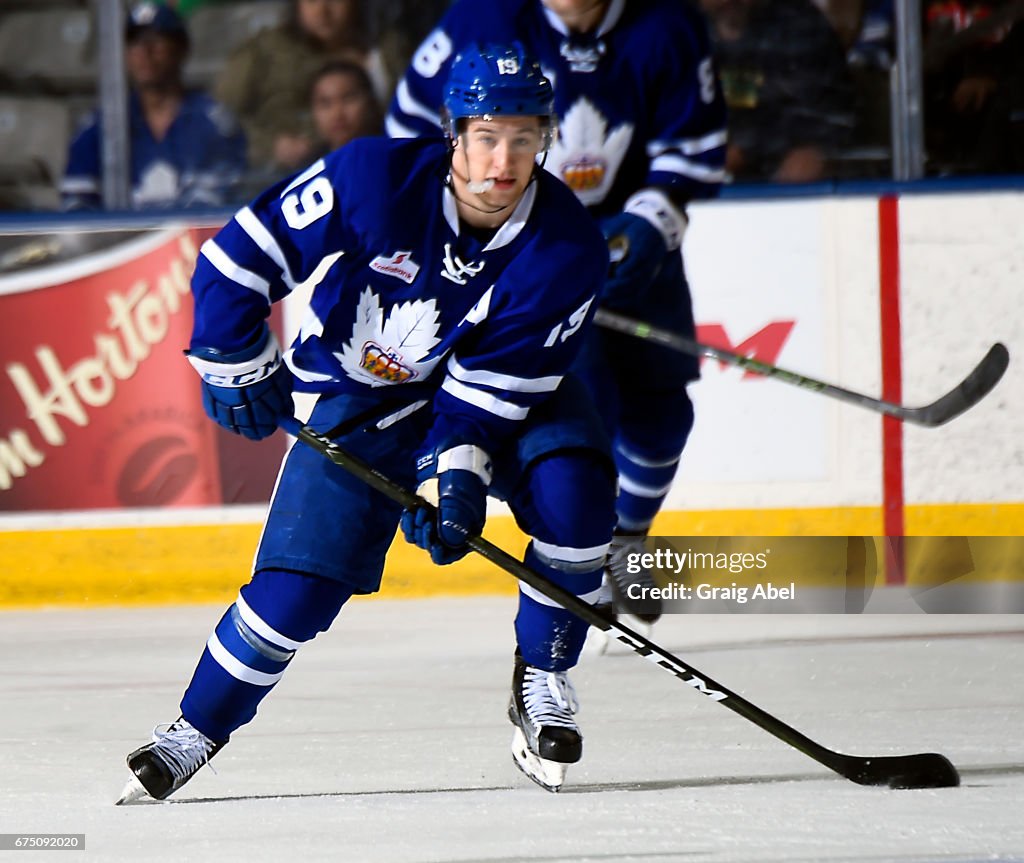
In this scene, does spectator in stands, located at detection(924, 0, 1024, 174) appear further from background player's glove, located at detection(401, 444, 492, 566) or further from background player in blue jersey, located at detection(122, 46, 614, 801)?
background player's glove, located at detection(401, 444, 492, 566)

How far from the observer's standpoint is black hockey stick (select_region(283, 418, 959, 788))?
2297 millimetres

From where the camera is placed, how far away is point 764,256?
416 centimetres

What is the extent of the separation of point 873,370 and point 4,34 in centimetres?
225

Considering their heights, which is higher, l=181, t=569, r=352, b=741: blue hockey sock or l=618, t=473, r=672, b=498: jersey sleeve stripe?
l=181, t=569, r=352, b=741: blue hockey sock

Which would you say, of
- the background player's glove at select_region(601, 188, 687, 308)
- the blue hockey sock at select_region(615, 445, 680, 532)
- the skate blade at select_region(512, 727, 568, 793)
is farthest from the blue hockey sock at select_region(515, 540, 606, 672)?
the blue hockey sock at select_region(615, 445, 680, 532)

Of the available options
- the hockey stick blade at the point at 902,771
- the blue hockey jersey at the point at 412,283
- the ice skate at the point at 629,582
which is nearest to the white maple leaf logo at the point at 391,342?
the blue hockey jersey at the point at 412,283

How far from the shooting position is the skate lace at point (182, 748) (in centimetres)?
227

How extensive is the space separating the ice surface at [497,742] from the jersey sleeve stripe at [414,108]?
1024mm

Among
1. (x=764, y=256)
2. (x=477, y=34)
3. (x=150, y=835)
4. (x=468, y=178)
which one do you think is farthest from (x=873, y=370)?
(x=150, y=835)

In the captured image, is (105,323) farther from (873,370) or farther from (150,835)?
(150,835)

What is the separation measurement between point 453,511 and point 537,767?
1.14ft

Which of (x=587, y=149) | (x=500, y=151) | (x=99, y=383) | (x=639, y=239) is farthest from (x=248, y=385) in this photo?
(x=99, y=383)

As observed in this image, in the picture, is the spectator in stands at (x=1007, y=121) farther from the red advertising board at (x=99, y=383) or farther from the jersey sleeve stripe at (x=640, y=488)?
the red advertising board at (x=99, y=383)

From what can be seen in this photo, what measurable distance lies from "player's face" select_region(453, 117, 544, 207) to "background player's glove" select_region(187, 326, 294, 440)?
0.33 m
